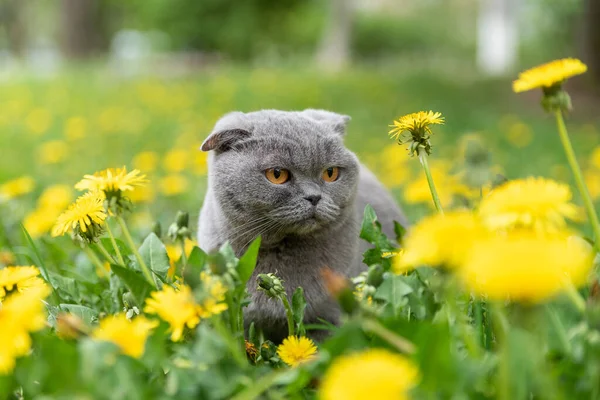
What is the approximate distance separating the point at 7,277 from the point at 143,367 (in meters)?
0.40

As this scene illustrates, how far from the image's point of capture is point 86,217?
52.7 inches

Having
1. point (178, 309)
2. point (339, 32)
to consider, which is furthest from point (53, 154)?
point (339, 32)

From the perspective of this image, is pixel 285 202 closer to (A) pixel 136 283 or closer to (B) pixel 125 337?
(A) pixel 136 283

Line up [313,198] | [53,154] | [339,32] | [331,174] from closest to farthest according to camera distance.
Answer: [313,198], [331,174], [53,154], [339,32]

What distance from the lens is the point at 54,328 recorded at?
4.39 ft

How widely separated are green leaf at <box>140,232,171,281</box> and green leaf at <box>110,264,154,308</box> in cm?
21

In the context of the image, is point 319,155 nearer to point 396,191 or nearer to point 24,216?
point 24,216

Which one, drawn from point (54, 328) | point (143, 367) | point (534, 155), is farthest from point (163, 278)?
point (534, 155)

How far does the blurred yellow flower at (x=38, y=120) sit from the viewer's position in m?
5.35

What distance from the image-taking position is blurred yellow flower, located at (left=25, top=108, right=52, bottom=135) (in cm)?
535

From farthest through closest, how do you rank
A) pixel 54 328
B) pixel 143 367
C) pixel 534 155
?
1. pixel 534 155
2. pixel 54 328
3. pixel 143 367

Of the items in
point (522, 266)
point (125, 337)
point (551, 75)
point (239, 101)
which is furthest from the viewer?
point (239, 101)

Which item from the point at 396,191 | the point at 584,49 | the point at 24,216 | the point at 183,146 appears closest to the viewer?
the point at 24,216

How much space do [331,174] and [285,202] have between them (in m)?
0.19
